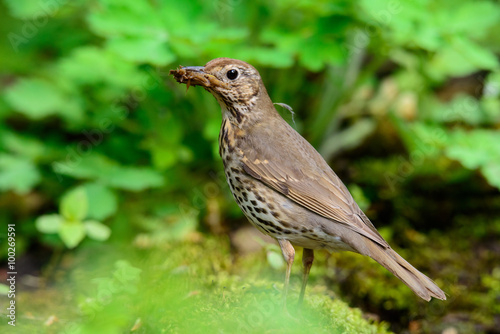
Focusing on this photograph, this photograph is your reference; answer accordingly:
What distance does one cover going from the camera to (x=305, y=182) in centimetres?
277

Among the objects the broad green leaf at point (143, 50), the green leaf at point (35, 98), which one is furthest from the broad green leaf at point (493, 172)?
the green leaf at point (35, 98)

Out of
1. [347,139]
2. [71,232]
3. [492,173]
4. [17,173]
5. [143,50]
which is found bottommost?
[17,173]

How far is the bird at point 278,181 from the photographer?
A: 2688 mm

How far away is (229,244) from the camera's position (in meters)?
4.24

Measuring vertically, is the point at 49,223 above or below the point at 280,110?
below

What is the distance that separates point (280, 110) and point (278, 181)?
137 cm

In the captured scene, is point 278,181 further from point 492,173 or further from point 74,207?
point 492,173

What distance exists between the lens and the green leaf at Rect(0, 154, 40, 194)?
4.16 meters

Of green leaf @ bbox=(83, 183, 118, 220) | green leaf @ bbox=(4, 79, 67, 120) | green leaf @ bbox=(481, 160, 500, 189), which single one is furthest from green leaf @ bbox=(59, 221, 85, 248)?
green leaf @ bbox=(481, 160, 500, 189)

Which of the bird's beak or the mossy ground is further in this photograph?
the bird's beak

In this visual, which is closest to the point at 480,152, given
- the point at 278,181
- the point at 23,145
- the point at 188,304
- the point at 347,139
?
the point at 347,139

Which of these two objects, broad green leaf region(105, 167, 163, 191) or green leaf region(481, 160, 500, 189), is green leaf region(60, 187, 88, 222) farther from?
green leaf region(481, 160, 500, 189)

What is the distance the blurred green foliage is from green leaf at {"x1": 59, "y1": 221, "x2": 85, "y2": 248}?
1 cm

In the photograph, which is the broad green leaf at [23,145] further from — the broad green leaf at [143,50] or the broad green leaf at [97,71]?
the broad green leaf at [143,50]
